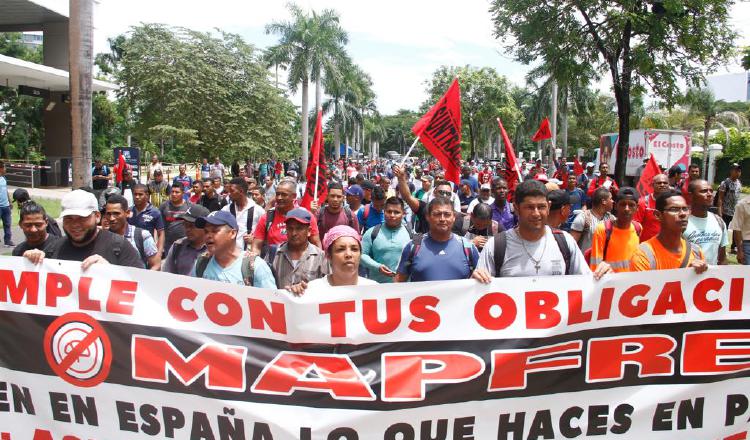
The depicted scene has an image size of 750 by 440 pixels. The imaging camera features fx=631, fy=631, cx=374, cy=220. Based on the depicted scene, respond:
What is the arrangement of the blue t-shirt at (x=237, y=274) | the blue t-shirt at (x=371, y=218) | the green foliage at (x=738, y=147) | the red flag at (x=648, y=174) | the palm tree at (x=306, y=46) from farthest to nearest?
the palm tree at (x=306, y=46), the green foliage at (x=738, y=147), the red flag at (x=648, y=174), the blue t-shirt at (x=371, y=218), the blue t-shirt at (x=237, y=274)

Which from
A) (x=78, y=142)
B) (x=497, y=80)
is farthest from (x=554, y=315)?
(x=497, y=80)

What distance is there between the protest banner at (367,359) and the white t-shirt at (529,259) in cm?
17

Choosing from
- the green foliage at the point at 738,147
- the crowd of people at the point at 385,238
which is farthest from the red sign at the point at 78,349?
the green foliage at the point at 738,147

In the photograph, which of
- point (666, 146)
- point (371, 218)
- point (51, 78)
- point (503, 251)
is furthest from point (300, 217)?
point (51, 78)

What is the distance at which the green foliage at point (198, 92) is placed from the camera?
34031 mm

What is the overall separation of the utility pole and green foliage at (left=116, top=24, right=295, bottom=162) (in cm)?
2296

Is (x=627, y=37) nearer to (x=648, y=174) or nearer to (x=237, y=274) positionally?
(x=648, y=174)

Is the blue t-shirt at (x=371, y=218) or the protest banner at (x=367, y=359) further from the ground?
the blue t-shirt at (x=371, y=218)

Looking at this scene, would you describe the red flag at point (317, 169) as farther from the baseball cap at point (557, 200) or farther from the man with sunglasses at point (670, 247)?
the man with sunglasses at point (670, 247)

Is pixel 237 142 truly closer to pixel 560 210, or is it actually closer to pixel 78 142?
pixel 78 142

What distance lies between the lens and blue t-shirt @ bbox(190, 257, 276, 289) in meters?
3.81

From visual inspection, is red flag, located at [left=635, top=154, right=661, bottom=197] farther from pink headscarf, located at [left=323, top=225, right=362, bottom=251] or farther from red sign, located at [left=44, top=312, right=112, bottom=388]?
red sign, located at [left=44, top=312, right=112, bottom=388]

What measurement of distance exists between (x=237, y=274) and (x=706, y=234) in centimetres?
394

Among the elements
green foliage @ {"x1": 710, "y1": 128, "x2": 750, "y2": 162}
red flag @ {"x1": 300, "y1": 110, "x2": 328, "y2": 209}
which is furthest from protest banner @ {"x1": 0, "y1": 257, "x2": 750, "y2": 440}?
green foliage @ {"x1": 710, "y1": 128, "x2": 750, "y2": 162}
